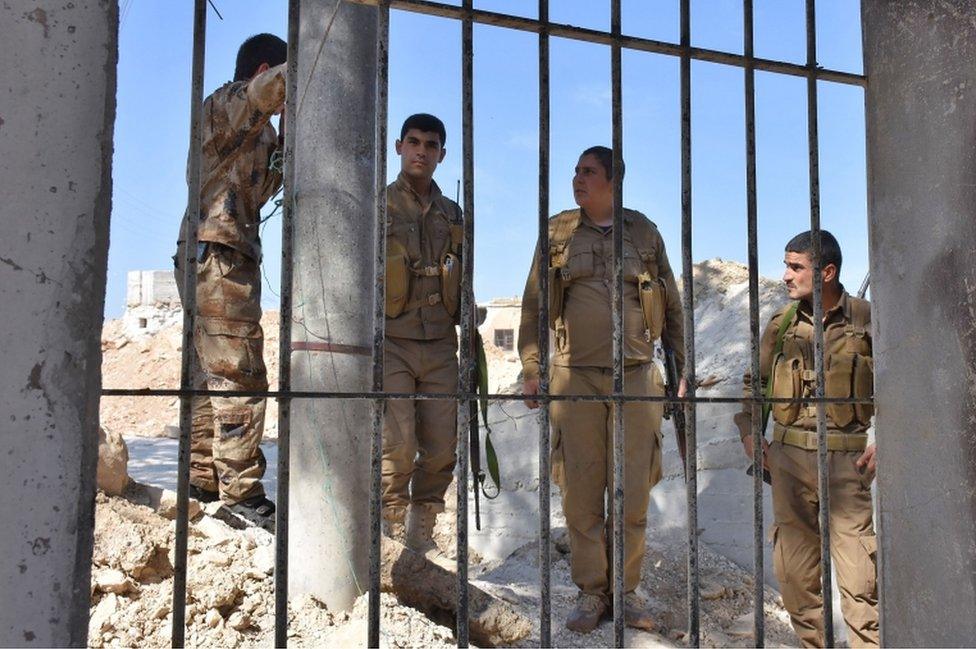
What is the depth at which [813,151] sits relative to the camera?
2439 mm

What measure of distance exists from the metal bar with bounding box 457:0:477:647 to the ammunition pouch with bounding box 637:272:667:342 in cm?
209

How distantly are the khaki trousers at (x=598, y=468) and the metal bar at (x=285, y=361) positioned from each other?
221 cm

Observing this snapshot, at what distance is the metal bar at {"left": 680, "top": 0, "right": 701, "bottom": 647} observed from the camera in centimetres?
223

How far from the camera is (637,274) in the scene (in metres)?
4.07

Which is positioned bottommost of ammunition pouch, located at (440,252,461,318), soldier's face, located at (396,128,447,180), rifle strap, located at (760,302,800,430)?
rifle strap, located at (760,302,800,430)

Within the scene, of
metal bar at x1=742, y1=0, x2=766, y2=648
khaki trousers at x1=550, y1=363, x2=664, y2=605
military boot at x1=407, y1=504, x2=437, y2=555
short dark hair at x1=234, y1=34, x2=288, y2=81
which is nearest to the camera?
metal bar at x1=742, y1=0, x2=766, y2=648

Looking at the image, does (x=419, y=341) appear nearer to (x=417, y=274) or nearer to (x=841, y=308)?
(x=417, y=274)

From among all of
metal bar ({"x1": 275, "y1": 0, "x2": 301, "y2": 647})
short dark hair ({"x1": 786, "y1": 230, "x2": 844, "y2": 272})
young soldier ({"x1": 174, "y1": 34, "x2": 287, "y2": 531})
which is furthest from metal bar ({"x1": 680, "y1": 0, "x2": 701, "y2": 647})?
young soldier ({"x1": 174, "y1": 34, "x2": 287, "y2": 531})

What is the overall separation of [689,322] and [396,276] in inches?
82.4

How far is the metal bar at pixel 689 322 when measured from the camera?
7.30ft

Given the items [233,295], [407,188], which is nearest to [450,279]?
[407,188]

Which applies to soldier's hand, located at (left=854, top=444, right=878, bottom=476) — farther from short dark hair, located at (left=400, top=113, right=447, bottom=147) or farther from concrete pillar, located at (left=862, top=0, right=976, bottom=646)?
short dark hair, located at (left=400, top=113, right=447, bottom=147)

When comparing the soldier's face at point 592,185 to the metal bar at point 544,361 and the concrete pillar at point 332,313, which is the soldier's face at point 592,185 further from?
the metal bar at point 544,361

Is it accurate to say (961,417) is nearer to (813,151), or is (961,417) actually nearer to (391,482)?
(813,151)
